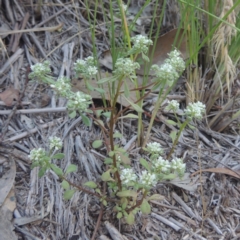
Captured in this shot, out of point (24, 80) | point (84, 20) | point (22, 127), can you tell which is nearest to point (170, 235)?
point (22, 127)

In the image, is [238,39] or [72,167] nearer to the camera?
[72,167]

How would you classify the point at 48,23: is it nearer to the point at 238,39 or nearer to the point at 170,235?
the point at 238,39

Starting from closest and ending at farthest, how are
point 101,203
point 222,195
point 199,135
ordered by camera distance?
point 101,203
point 222,195
point 199,135

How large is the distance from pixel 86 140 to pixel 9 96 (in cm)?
33

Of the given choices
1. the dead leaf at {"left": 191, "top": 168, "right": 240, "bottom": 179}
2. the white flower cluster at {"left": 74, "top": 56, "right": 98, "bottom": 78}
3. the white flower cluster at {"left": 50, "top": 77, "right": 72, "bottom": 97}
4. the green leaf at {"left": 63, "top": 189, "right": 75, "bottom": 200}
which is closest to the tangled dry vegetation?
the dead leaf at {"left": 191, "top": 168, "right": 240, "bottom": 179}

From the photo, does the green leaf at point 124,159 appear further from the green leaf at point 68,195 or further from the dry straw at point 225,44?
the dry straw at point 225,44

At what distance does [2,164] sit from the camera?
4.36ft

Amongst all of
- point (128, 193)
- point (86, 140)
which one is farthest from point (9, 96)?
point (128, 193)

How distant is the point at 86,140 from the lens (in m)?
1.41

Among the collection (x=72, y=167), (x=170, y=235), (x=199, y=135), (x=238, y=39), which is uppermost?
(x=238, y=39)

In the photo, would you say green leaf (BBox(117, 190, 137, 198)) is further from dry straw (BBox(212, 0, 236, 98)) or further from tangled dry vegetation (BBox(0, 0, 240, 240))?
dry straw (BBox(212, 0, 236, 98))

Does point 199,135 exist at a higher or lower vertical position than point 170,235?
higher

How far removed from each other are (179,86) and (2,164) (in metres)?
0.70

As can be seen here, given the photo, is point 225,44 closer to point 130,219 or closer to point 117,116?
point 117,116
